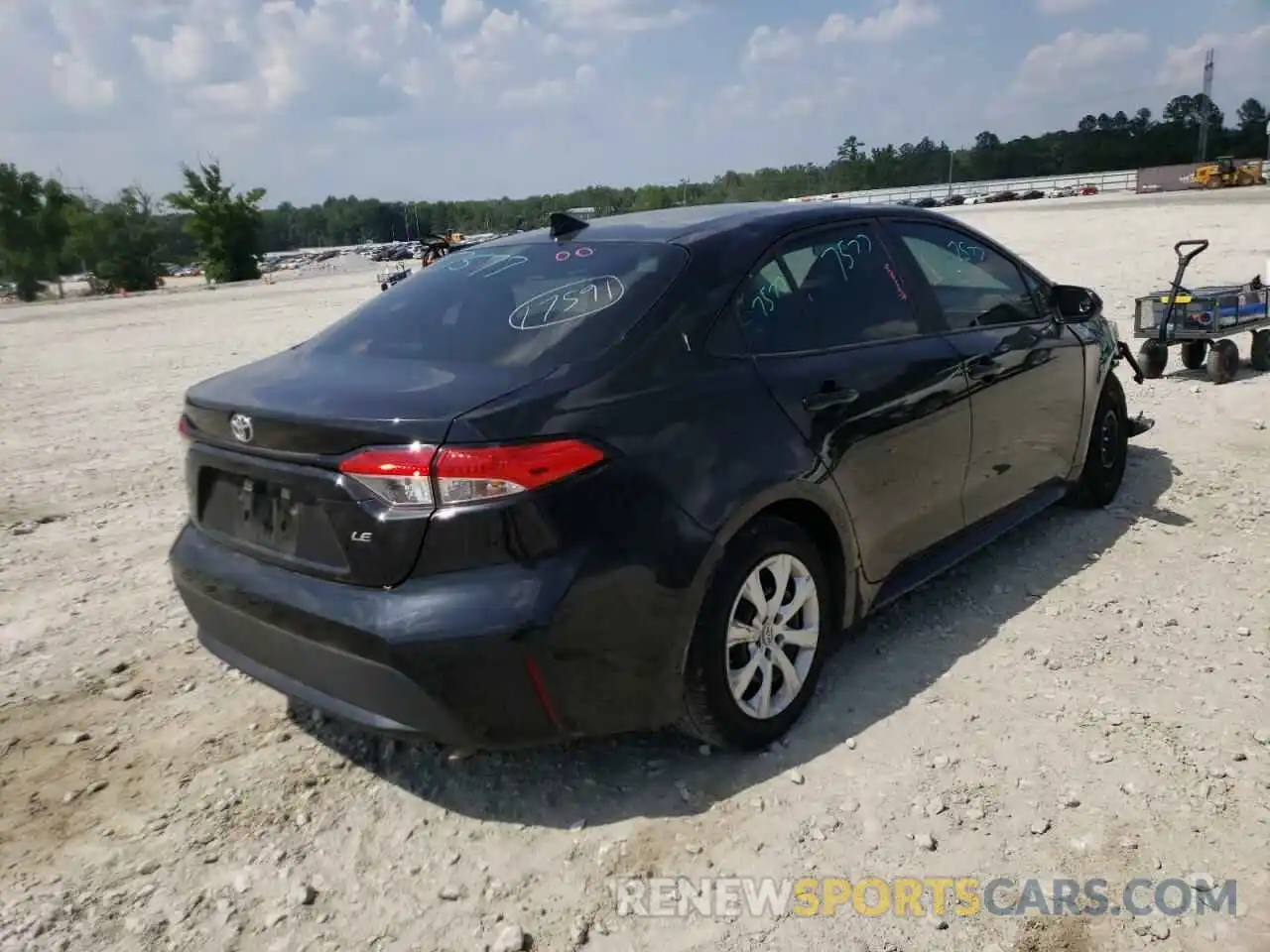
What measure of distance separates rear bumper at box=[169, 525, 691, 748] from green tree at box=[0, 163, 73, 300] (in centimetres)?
8112

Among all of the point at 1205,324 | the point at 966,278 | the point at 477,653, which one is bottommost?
the point at 1205,324

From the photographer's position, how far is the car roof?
11.1ft

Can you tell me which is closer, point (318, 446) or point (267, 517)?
point (318, 446)

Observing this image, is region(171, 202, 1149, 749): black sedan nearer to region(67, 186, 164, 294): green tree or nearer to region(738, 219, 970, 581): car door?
region(738, 219, 970, 581): car door

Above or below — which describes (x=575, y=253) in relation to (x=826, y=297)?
above

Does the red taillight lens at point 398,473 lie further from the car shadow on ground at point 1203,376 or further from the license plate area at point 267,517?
→ the car shadow on ground at point 1203,376

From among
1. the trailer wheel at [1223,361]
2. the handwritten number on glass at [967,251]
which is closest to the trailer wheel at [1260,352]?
the trailer wheel at [1223,361]

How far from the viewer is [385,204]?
162250 mm

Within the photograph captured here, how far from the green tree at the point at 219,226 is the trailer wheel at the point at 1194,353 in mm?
76005

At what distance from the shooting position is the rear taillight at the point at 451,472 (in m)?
2.46

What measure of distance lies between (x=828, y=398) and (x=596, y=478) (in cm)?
109

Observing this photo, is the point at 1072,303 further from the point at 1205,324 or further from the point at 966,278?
the point at 1205,324

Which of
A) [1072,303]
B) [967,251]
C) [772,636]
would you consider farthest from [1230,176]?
[772,636]

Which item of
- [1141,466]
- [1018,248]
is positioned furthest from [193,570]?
[1018,248]
